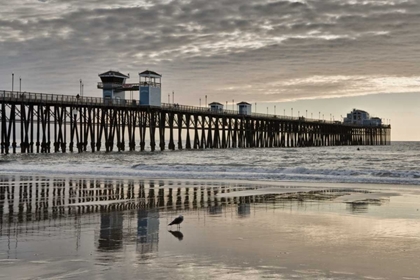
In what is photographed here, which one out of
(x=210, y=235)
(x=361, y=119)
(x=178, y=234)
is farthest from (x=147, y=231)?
(x=361, y=119)

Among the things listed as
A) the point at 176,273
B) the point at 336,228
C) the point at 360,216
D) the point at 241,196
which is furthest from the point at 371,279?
the point at 241,196

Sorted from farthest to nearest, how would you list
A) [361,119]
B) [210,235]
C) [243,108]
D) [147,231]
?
A: [361,119] < [243,108] < [147,231] < [210,235]

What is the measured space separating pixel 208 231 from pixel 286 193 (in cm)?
825

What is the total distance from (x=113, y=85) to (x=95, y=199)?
58.3m

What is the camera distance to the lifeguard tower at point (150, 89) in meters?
69.9

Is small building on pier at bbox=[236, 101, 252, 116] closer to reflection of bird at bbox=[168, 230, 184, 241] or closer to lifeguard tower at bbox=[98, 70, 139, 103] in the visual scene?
lifeguard tower at bbox=[98, 70, 139, 103]

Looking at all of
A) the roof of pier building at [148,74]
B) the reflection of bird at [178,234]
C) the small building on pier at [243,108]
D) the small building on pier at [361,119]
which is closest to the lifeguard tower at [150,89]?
the roof of pier building at [148,74]

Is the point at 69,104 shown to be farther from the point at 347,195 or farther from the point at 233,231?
the point at 233,231

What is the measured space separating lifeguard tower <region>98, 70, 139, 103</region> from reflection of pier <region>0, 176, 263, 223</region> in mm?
52395

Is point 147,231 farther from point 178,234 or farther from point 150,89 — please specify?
point 150,89

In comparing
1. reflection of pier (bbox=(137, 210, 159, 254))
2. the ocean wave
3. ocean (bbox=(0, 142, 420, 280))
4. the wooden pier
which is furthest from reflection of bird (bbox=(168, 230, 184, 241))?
the wooden pier

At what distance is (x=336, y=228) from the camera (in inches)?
410

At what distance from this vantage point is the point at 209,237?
30.8ft

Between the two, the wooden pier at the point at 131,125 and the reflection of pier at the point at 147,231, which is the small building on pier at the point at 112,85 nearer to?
the wooden pier at the point at 131,125
